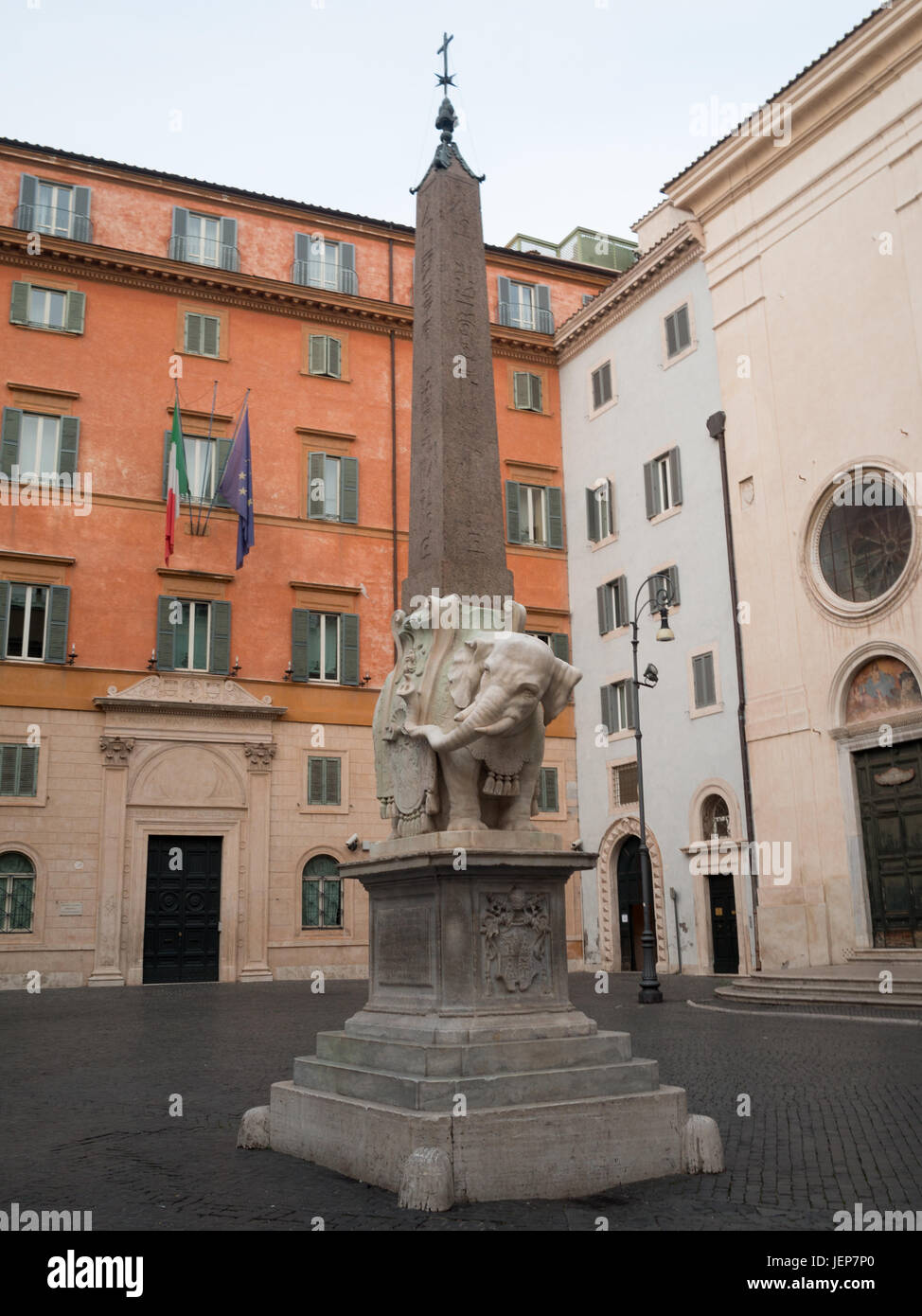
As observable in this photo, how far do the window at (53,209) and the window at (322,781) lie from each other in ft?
39.3

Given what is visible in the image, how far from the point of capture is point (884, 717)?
18.3 m

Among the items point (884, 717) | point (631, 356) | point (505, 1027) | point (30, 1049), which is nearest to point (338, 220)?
point (631, 356)

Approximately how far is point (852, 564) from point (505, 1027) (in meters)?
15.2

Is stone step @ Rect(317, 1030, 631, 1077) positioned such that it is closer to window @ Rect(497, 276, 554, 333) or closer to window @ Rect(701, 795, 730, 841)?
window @ Rect(701, 795, 730, 841)

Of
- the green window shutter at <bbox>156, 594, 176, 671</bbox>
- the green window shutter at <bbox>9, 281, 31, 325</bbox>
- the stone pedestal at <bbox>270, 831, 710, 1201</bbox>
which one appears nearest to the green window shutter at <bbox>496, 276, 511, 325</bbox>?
the green window shutter at <bbox>9, 281, 31, 325</bbox>

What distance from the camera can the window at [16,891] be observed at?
21.2m

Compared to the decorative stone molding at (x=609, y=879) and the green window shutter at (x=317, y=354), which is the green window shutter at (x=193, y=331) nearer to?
the green window shutter at (x=317, y=354)

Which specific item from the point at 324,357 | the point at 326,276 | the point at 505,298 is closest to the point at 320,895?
the point at 324,357

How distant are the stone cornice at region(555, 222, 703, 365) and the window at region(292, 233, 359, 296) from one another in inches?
210

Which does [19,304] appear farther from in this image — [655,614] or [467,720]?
[467,720]

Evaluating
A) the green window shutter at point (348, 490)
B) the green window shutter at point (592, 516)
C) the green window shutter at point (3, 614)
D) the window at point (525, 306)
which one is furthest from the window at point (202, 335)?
the green window shutter at point (592, 516)

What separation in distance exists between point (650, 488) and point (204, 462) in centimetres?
951
